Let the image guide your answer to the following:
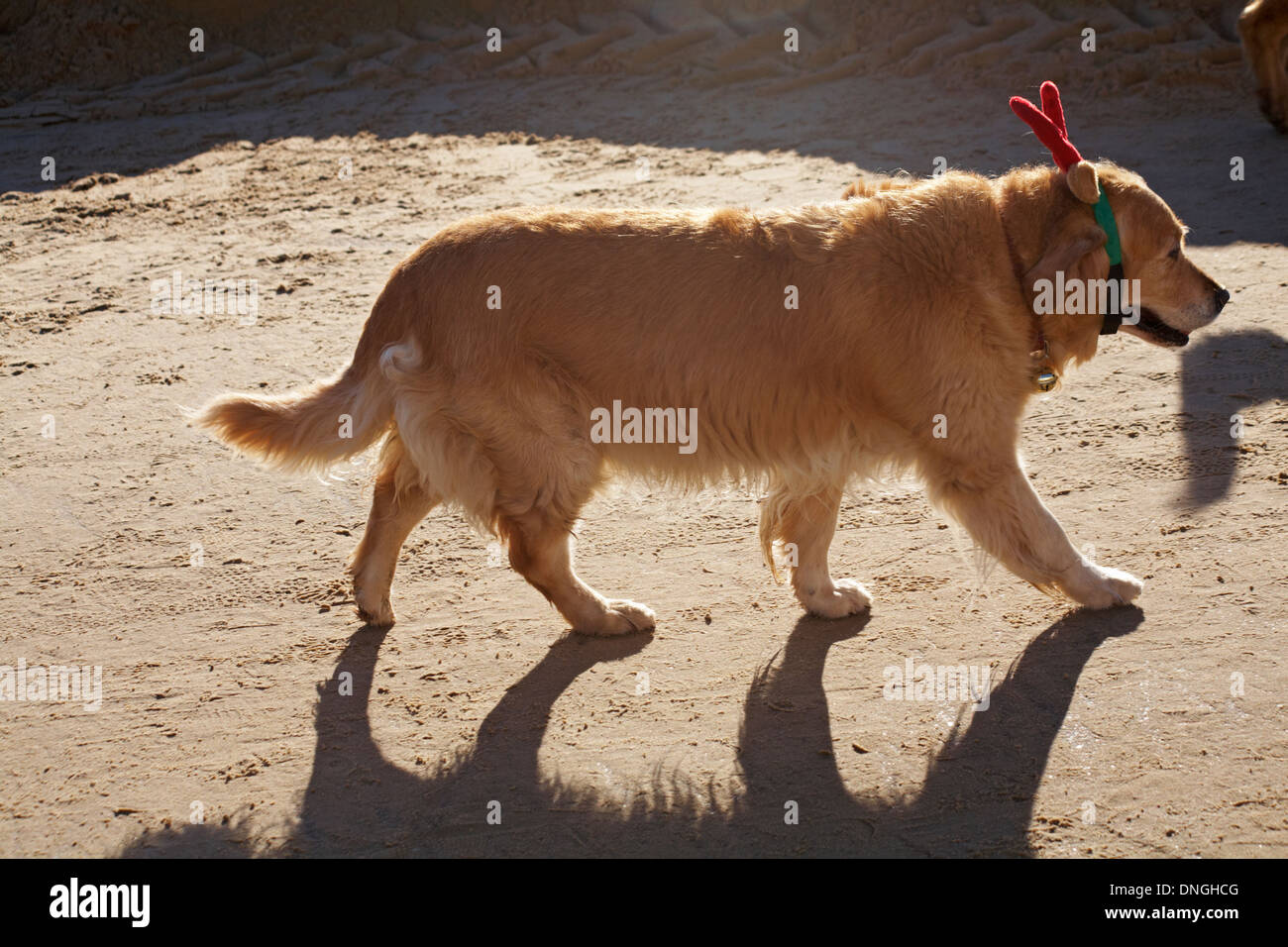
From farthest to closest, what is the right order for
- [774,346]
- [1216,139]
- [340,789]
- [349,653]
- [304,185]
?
1. [304,185]
2. [1216,139]
3. [349,653]
4. [774,346]
5. [340,789]

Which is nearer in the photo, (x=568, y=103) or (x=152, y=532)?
(x=152, y=532)

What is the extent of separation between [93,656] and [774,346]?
2896 millimetres

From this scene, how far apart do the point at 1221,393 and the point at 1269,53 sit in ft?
16.3

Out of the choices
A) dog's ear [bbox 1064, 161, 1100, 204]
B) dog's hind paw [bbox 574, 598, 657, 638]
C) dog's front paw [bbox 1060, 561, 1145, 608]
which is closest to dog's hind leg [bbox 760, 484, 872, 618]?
dog's hind paw [bbox 574, 598, 657, 638]

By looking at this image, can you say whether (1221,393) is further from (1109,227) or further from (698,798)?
(698,798)

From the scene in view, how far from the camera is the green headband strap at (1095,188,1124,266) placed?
383cm

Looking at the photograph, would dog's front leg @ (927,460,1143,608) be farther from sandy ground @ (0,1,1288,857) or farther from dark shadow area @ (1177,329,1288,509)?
dark shadow area @ (1177,329,1288,509)

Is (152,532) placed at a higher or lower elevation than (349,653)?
higher

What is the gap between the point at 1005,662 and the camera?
3.98 meters

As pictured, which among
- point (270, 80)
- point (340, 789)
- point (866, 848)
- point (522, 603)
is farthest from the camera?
point (270, 80)

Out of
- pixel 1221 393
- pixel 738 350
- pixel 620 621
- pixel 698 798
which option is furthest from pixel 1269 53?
pixel 698 798
